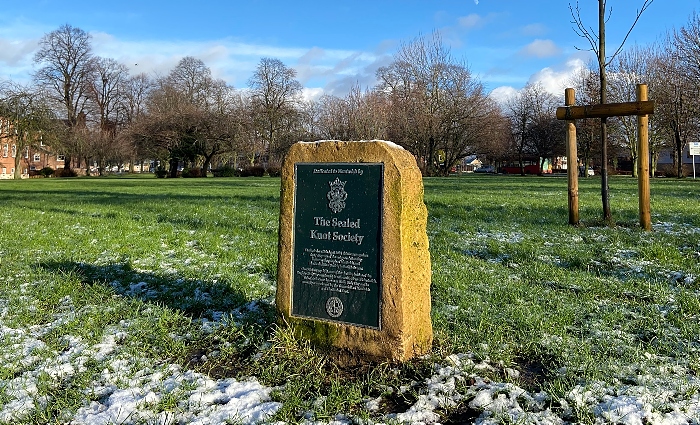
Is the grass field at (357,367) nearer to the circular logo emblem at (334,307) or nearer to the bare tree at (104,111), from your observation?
the circular logo emblem at (334,307)

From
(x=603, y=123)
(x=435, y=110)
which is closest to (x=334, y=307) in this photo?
(x=603, y=123)

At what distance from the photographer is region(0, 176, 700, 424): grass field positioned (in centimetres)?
323

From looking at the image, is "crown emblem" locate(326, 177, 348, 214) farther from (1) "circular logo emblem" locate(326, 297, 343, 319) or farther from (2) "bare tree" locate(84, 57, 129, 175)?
(2) "bare tree" locate(84, 57, 129, 175)

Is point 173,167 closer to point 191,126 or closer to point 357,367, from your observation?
point 191,126

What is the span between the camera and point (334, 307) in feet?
13.0

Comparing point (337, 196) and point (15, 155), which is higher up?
point (15, 155)

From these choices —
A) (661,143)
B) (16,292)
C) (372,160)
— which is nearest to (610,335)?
(372,160)

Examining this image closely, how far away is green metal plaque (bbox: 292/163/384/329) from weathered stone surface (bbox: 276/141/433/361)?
54 mm

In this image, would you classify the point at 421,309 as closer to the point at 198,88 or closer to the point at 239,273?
the point at 239,273

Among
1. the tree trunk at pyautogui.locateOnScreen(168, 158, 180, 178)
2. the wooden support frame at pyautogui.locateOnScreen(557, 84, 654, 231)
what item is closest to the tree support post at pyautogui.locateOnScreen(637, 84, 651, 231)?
the wooden support frame at pyautogui.locateOnScreen(557, 84, 654, 231)

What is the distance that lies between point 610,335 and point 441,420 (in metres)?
2.06

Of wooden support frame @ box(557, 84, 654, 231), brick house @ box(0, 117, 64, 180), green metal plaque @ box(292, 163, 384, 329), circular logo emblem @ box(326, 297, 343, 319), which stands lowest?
circular logo emblem @ box(326, 297, 343, 319)

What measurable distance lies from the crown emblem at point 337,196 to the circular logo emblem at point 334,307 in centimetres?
72

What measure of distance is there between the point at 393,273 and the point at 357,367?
81cm
